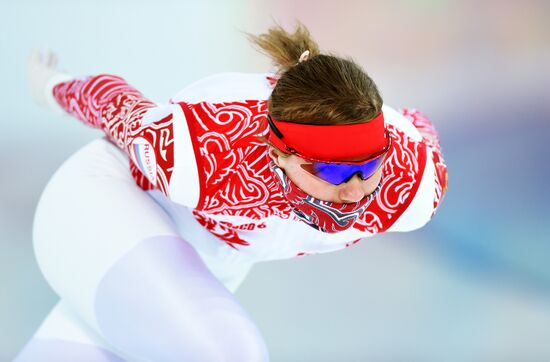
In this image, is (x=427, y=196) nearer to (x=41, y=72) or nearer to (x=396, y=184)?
(x=396, y=184)

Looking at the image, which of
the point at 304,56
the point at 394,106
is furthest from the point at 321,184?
the point at 394,106

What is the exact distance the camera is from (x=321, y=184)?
1.51m

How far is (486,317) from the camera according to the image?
2633mm

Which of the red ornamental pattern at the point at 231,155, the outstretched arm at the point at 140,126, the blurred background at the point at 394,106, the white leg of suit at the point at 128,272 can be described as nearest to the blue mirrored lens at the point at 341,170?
the red ornamental pattern at the point at 231,155

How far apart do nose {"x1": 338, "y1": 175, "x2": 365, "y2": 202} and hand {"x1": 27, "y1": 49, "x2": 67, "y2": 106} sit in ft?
4.37

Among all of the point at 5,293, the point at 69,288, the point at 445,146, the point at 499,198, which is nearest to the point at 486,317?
the point at 499,198

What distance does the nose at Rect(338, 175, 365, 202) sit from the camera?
4.93ft

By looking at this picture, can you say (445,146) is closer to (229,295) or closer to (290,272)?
(290,272)

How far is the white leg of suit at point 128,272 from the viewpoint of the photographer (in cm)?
164

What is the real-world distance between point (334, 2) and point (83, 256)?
2.04 meters

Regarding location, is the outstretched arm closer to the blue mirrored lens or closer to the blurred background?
the blue mirrored lens

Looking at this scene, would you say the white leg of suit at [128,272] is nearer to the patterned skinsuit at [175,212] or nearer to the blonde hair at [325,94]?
the patterned skinsuit at [175,212]

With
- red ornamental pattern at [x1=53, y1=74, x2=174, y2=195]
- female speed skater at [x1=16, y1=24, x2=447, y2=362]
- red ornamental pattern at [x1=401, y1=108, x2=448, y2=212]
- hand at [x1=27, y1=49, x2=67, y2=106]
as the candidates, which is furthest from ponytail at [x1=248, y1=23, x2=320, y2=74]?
hand at [x1=27, y1=49, x2=67, y2=106]

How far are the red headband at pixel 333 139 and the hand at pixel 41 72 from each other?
1285mm
